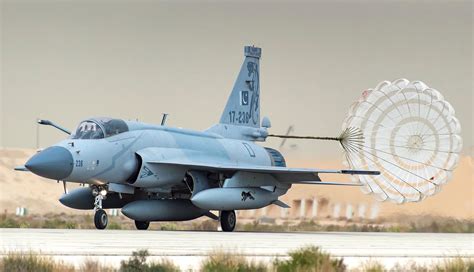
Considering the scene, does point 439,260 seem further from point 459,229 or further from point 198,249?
point 459,229

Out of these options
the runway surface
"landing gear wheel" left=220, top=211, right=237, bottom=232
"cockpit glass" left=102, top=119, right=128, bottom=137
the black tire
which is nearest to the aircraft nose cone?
the black tire

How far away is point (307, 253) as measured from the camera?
1581 centimetres

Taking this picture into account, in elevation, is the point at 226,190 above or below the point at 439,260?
above

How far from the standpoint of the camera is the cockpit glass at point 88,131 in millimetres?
28312

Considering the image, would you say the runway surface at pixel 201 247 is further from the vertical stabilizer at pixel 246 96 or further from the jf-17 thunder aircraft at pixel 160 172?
the vertical stabilizer at pixel 246 96

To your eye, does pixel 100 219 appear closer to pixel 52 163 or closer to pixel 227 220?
pixel 52 163

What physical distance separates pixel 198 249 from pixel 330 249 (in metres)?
2.42

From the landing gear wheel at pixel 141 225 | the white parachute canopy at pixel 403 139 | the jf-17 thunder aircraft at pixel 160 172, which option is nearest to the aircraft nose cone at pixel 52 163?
the jf-17 thunder aircraft at pixel 160 172

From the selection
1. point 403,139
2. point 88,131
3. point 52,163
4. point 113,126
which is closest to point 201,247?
point 52,163

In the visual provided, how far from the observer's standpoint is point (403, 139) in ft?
106

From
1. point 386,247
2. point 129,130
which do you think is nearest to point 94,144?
point 129,130

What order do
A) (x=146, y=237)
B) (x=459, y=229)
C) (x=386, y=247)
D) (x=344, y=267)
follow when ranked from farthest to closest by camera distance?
(x=459, y=229) < (x=146, y=237) < (x=386, y=247) < (x=344, y=267)

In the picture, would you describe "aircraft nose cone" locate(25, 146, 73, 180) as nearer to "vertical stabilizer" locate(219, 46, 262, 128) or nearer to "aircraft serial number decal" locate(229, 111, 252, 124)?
"vertical stabilizer" locate(219, 46, 262, 128)

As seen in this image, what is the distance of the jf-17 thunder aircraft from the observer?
27.9m
